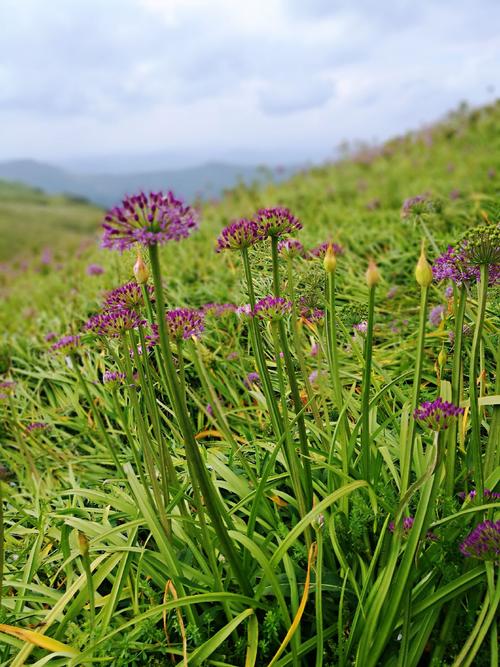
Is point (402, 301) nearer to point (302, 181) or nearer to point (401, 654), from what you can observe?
point (401, 654)

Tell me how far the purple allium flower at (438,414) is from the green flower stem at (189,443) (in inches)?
23.0

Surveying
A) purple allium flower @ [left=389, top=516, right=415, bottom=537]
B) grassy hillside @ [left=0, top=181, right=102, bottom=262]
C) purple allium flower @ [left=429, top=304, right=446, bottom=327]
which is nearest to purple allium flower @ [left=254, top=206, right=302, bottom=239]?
purple allium flower @ [left=389, top=516, right=415, bottom=537]

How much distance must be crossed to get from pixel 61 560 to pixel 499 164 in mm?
7533

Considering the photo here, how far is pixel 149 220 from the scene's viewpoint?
4.16 feet

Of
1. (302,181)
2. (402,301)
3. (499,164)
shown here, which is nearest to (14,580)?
(402,301)

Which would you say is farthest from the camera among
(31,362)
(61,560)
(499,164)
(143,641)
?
(499,164)

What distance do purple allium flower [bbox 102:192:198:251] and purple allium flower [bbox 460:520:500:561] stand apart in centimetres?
112

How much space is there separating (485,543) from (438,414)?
1.22 ft

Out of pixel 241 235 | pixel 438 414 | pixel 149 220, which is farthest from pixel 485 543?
pixel 149 220

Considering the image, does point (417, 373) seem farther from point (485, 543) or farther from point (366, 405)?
point (485, 543)

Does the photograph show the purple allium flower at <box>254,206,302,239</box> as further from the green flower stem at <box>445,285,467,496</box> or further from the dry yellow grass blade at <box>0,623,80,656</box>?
the dry yellow grass blade at <box>0,623,80,656</box>

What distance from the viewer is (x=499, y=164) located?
24.5 feet

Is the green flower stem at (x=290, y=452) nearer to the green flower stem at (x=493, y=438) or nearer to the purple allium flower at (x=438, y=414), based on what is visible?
the purple allium flower at (x=438, y=414)

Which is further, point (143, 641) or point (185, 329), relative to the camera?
point (143, 641)
